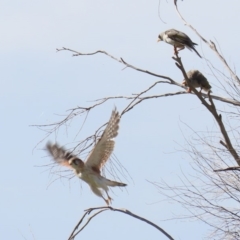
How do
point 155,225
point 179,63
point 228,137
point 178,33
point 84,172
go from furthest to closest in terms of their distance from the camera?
point 178,33, point 84,172, point 228,137, point 179,63, point 155,225

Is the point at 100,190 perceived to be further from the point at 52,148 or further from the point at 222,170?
the point at 222,170

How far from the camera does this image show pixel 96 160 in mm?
8617

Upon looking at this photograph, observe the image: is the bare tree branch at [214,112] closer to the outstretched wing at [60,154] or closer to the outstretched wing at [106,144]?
the outstretched wing at [106,144]

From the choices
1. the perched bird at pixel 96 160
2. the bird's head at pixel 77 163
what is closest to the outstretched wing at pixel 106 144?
the perched bird at pixel 96 160

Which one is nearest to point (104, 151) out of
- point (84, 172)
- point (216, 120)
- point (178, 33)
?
point (84, 172)

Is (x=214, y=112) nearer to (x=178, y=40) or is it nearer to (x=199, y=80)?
(x=178, y=40)

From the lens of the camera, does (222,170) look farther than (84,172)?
No

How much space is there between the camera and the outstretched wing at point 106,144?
834cm

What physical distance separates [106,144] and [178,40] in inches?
85.8

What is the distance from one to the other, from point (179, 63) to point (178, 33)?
2684 mm

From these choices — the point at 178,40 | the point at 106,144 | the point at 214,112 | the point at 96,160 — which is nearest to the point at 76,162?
the point at 96,160

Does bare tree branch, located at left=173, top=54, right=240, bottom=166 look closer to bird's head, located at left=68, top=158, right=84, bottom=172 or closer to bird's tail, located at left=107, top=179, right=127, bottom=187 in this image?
bird's tail, located at left=107, top=179, right=127, bottom=187

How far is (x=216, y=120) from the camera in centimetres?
792

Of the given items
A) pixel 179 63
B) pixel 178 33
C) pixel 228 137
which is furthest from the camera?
pixel 178 33
